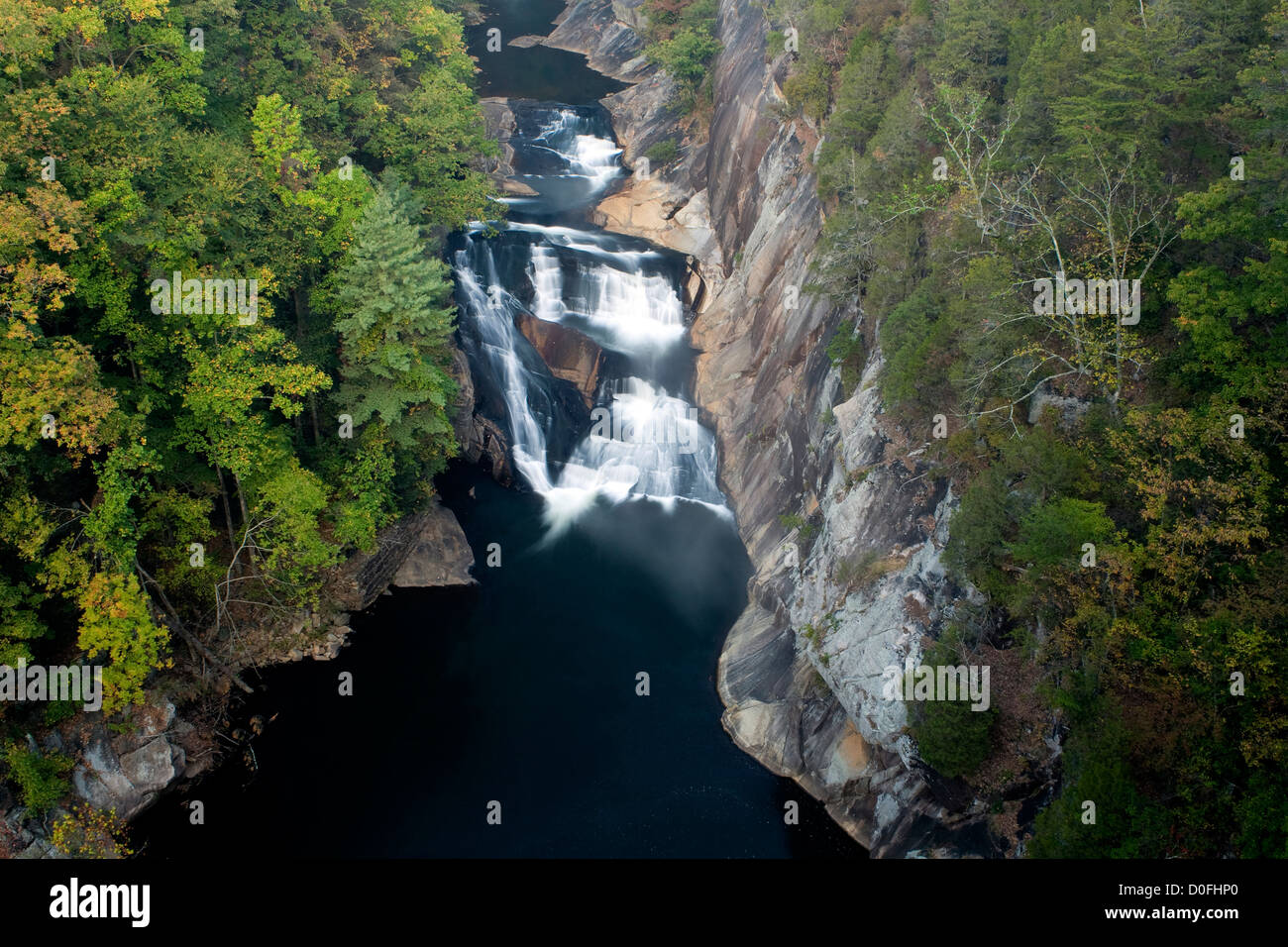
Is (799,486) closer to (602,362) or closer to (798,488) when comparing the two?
(798,488)

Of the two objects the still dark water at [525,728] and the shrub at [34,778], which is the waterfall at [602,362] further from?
the shrub at [34,778]

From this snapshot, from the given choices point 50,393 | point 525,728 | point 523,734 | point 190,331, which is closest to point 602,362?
point 525,728

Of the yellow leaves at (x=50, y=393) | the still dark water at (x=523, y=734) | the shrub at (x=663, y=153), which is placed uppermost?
Answer: the shrub at (x=663, y=153)

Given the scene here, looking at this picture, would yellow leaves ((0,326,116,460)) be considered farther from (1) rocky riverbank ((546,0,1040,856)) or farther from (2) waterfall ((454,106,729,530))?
(1) rocky riverbank ((546,0,1040,856))

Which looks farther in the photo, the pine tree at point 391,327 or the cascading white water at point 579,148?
the cascading white water at point 579,148

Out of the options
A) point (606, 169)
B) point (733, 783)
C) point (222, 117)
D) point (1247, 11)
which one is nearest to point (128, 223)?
point (222, 117)

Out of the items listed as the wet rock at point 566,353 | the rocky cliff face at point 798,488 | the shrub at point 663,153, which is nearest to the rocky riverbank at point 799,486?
the rocky cliff face at point 798,488

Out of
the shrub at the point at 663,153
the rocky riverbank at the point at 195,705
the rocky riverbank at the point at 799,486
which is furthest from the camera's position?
the shrub at the point at 663,153

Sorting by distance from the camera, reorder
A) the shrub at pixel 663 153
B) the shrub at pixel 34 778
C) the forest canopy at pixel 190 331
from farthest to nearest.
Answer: the shrub at pixel 663 153 < the forest canopy at pixel 190 331 < the shrub at pixel 34 778
